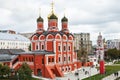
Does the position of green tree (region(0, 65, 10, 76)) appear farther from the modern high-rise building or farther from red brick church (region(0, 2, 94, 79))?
the modern high-rise building

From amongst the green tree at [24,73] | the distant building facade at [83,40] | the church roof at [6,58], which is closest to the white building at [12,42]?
the distant building facade at [83,40]

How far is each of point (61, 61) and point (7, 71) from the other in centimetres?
1288

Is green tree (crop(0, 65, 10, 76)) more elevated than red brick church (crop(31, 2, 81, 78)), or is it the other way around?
red brick church (crop(31, 2, 81, 78))

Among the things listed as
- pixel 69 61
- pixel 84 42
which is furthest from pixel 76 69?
pixel 84 42

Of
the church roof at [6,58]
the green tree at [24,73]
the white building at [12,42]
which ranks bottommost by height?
the green tree at [24,73]

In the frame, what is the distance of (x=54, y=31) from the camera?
49.2 meters

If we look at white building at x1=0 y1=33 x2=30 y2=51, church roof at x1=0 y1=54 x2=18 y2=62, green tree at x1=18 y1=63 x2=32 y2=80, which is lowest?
green tree at x1=18 y1=63 x2=32 y2=80

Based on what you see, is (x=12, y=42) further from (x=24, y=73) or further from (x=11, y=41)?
(x=24, y=73)

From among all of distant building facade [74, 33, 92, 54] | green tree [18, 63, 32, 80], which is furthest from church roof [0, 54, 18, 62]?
distant building facade [74, 33, 92, 54]

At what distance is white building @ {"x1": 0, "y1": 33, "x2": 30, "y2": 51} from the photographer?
80.8m

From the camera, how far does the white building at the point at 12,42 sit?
80.8m

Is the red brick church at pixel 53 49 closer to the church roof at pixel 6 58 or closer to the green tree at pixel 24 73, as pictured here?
the church roof at pixel 6 58

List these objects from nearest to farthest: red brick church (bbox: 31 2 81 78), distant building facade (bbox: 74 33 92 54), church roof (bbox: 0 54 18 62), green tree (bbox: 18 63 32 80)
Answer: green tree (bbox: 18 63 32 80) < red brick church (bbox: 31 2 81 78) < church roof (bbox: 0 54 18 62) < distant building facade (bbox: 74 33 92 54)

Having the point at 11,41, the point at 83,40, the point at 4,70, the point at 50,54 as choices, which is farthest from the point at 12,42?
the point at 4,70
